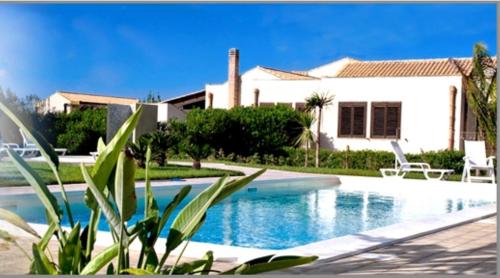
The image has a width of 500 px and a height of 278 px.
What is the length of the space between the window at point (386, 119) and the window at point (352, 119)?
0.36 meters

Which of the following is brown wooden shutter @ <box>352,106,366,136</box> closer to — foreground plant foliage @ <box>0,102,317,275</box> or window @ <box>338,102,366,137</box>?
window @ <box>338,102,366,137</box>

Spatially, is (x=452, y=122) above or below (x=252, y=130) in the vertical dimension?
above

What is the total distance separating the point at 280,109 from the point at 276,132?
0.89m

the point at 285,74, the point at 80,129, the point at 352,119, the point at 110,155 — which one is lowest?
the point at 110,155

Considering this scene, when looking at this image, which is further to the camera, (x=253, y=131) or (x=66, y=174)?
(x=253, y=131)

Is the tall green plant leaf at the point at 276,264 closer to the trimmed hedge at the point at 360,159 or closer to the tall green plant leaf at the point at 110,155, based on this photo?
the tall green plant leaf at the point at 110,155

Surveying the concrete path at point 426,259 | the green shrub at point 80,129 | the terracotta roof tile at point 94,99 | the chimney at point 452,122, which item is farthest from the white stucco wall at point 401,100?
the concrete path at point 426,259

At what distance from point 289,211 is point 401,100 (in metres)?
11.1

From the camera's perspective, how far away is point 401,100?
2019 centimetres

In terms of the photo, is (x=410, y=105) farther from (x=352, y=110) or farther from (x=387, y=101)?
(x=352, y=110)

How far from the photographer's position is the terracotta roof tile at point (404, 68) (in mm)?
20742

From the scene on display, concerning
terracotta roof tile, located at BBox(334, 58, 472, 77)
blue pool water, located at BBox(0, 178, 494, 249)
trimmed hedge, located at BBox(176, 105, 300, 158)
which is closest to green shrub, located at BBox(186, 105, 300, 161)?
trimmed hedge, located at BBox(176, 105, 300, 158)

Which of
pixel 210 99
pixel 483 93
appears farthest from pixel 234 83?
pixel 483 93

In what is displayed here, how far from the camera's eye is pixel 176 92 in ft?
89.3
